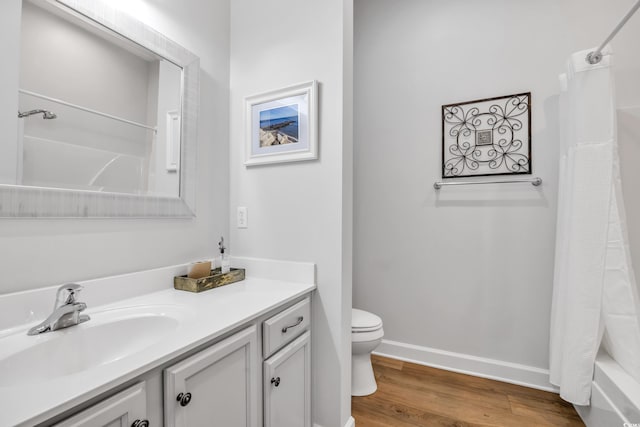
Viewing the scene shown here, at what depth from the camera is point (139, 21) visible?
49.7 inches

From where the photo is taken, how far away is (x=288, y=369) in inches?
47.9

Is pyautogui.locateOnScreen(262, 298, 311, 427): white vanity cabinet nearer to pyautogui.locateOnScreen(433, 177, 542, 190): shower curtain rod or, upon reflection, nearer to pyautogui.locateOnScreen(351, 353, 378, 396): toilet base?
pyautogui.locateOnScreen(351, 353, 378, 396): toilet base

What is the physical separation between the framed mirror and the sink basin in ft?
1.28

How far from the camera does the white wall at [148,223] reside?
916 mm

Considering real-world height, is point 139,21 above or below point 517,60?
below

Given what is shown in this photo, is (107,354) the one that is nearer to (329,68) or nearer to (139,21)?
(139,21)

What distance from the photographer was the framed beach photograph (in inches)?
57.6

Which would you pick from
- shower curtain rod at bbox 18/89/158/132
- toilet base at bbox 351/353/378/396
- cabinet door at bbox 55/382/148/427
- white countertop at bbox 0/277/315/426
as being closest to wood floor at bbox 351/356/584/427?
toilet base at bbox 351/353/378/396

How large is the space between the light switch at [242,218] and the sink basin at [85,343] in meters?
0.66

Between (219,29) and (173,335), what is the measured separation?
1645mm

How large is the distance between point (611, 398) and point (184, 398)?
1.79 metres

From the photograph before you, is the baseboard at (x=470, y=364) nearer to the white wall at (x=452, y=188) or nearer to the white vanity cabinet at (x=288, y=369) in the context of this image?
the white wall at (x=452, y=188)

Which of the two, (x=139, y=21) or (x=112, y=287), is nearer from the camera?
(x=112, y=287)

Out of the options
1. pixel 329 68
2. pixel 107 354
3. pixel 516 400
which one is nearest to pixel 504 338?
pixel 516 400
